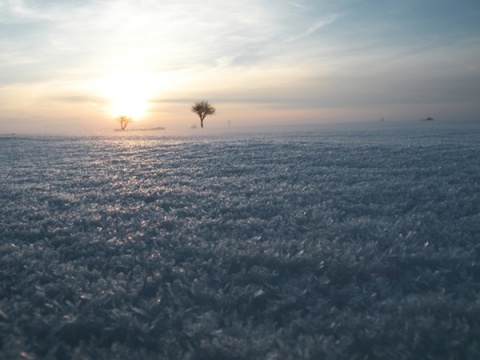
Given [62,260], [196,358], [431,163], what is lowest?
[196,358]

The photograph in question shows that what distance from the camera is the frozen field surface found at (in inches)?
68.4

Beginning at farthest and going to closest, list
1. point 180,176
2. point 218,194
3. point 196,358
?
point 180,176 → point 218,194 → point 196,358

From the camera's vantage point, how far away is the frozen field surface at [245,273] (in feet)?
5.70

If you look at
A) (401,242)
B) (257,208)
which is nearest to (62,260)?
(257,208)

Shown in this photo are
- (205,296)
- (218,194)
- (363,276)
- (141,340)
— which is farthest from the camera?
(218,194)

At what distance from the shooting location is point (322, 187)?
4668mm

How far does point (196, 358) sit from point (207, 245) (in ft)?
3.89

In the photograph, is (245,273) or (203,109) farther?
(203,109)

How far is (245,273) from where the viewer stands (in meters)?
2.37

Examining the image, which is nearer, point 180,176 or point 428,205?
point 428,205

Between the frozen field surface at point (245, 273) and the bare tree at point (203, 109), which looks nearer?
the frozen field surface at point (245, 273)

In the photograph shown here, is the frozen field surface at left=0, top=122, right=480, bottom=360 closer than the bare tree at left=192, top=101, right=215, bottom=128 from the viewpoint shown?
Yes

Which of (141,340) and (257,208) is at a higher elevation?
(257,208)

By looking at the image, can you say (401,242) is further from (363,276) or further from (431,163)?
(431,163)
